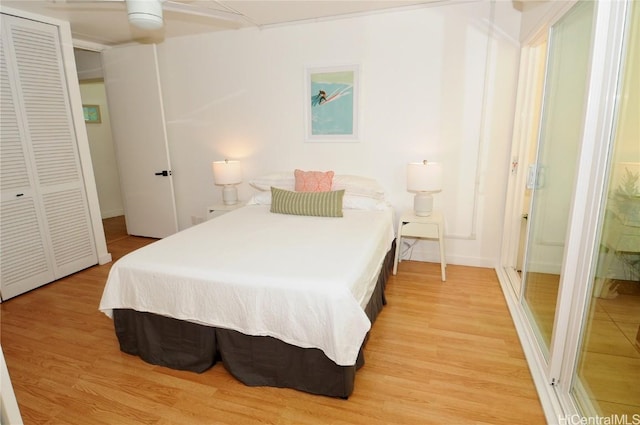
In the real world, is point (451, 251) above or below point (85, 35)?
below

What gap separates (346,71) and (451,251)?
6.97 feet

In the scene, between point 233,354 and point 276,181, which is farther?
point 276,181

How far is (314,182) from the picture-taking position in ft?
10.9

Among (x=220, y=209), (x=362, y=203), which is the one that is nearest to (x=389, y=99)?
(x=362, y=203)

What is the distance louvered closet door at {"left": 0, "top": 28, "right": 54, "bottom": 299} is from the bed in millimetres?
1583

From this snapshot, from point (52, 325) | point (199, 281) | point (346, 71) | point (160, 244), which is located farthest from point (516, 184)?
point (52, 325)

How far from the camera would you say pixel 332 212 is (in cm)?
302

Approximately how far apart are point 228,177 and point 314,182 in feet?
3.50

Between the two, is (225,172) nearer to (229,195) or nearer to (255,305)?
(229,195)

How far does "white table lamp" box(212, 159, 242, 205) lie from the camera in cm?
376

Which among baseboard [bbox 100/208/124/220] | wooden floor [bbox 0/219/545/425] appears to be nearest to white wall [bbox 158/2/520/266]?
wooden floor [bbox 0/219/545/425]

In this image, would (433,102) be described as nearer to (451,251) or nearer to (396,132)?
(396,132)

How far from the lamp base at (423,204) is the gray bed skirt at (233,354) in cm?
132

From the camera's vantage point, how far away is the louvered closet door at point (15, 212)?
290 centimetres
